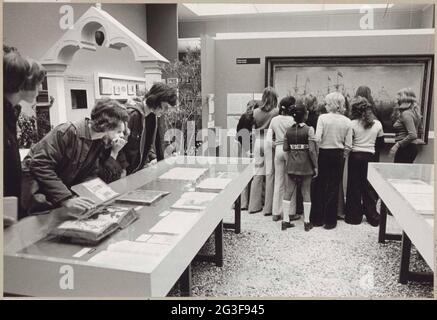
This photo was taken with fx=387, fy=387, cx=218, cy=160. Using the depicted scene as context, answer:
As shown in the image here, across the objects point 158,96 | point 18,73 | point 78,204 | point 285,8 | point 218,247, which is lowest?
point 218,247

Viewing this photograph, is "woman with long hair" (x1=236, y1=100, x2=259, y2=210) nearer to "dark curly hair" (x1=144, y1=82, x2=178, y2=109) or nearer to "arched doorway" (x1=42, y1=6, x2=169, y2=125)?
"dark curly hair" (x1=144, y1=82, x2=178, y2=109)

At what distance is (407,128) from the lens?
13.2 ft

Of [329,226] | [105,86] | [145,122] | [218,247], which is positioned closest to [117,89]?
[105,86]

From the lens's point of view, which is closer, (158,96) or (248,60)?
(158,96)

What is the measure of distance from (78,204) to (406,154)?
133 inches

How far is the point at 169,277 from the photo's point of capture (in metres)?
1.72

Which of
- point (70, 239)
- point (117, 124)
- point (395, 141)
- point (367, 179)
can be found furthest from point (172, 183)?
point (395, 141)

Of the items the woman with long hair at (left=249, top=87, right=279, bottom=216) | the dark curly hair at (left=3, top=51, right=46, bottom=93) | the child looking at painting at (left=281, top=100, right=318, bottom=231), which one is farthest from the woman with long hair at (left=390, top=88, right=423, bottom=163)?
the dark curly hair at (left=3, top=51, right=46, bottom=93)

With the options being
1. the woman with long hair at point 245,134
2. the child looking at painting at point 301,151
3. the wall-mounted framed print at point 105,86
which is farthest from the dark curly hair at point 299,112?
the wall-mounted framed print at point 105,86

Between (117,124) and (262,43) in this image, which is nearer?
(117,124)

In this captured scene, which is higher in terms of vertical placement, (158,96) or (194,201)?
(158,96)

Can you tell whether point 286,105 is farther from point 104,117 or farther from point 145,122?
point 104,117
